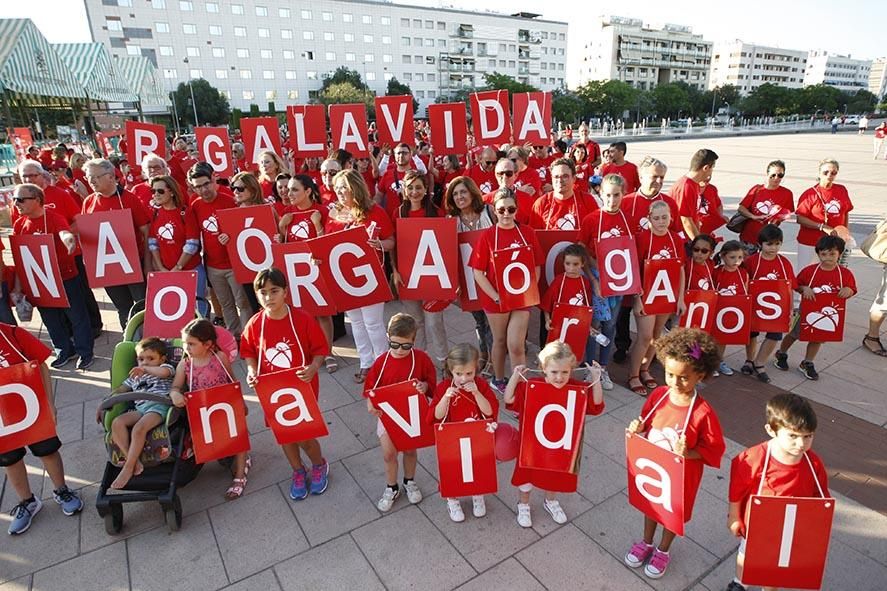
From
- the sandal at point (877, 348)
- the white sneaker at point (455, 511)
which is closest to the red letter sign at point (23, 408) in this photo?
the white sneaker at point (455, 511)

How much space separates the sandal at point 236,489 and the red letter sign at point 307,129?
5.00 m

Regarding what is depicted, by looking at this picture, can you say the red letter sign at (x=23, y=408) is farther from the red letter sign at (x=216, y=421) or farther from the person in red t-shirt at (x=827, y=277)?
the person in red t-shirt at (x=827, y=277)

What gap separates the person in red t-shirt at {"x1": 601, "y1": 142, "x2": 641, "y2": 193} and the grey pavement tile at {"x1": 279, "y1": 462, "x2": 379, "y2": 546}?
19.4 feet

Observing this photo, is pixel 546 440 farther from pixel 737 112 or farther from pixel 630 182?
pixel 737 112

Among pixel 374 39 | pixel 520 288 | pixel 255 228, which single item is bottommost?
pixel 520 288

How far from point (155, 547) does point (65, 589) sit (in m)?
0.48

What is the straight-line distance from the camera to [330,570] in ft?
10.0

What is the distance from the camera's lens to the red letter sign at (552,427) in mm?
2967

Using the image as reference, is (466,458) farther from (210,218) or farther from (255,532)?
(210,218)

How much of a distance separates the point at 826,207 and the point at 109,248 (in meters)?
8.00

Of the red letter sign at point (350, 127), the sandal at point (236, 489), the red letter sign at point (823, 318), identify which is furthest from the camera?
the red letter sign at point (350, 127)

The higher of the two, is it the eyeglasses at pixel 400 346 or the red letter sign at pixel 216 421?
the eyeglasses at pixel 400 346

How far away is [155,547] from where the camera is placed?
3.27 metres

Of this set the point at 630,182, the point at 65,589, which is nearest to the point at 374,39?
the point at 630,182
